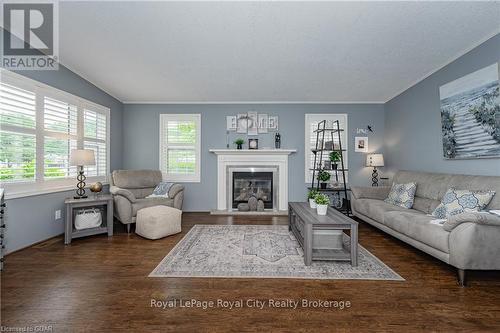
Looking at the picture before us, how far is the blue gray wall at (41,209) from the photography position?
9.11ft

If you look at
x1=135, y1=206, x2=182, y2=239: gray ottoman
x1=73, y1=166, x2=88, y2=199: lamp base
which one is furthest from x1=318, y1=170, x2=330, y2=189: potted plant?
x1=73, y1=166, x2=88, y2=199: lamp base

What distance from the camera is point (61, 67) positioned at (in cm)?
345

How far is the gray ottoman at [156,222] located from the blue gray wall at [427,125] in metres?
4.24

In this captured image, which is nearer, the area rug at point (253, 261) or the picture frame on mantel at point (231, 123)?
the area rug at point (253, 261)

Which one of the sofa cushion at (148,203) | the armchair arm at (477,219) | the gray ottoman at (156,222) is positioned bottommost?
the gray ottoman at (156,222)

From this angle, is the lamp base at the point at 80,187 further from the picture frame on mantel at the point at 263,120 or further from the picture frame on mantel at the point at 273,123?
the picture frame on mantel at the point at 273,123

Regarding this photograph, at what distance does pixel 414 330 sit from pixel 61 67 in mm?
5148

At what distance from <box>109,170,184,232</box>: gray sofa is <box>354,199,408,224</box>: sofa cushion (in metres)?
3.30

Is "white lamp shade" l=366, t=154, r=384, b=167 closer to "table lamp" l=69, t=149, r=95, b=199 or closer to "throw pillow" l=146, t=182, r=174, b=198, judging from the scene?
"throw pillow" l=146, t=182, r=174, b=198

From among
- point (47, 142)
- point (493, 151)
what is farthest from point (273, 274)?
point (47, 142)

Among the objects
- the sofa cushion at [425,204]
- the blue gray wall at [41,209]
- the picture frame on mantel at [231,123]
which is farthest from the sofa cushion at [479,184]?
the blue gray wall at [41,209]

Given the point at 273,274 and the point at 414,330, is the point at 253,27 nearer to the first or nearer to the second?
the point at 273,274

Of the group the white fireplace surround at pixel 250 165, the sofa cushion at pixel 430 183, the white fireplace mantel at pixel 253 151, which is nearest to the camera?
the sofa cushion at pixel 430 183

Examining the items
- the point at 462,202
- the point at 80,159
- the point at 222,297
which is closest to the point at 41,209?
the point at 80,159
